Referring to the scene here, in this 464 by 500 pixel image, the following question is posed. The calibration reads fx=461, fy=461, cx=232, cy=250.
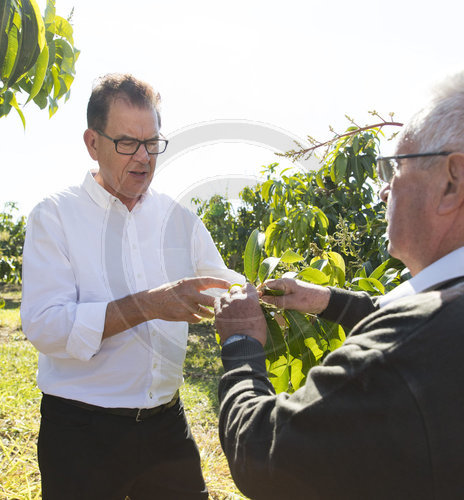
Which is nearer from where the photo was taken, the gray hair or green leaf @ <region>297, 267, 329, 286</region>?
the gray hair

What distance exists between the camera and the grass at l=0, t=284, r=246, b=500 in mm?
2777

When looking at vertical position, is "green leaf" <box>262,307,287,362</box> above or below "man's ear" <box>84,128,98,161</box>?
below

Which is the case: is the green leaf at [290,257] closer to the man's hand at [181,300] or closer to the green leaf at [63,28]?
the man's hand at [181,300]

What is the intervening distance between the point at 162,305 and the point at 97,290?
0.98 ft

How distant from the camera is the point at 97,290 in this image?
1614 mm

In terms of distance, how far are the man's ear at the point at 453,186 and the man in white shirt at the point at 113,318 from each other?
0.77 metres

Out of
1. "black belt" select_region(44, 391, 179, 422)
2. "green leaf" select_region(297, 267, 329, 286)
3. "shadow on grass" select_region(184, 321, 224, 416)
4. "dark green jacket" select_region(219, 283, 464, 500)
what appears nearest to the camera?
"dark green jacket" select_region(219, 283, 464, 500)

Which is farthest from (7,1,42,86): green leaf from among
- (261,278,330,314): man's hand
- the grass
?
the grass

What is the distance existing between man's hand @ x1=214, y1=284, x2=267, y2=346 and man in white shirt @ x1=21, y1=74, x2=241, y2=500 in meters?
0.20

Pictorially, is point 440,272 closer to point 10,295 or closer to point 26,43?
point 26,43

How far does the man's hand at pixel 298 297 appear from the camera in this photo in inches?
60.7

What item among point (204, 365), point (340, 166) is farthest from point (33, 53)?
point (204, 365)

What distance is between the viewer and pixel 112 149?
171 centimetres

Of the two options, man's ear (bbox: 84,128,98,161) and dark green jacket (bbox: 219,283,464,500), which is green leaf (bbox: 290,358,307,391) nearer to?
dark green jacket (bbox: 219,283,464,500)
